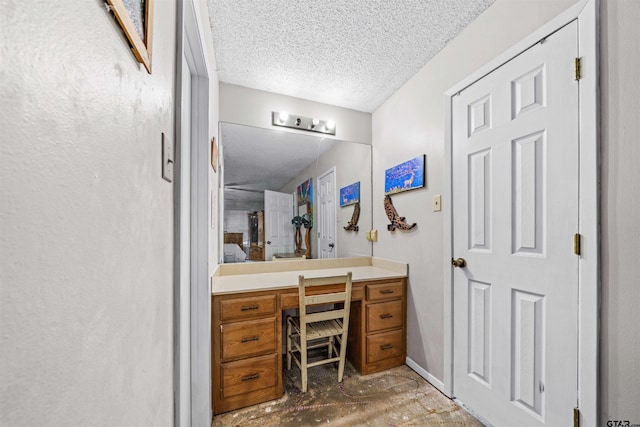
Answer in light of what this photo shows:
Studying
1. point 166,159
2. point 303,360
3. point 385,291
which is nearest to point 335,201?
point 385,291

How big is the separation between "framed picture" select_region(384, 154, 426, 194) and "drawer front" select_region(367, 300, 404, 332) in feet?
3.12

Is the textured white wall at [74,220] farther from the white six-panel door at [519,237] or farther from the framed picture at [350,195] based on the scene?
the framed picture at [350,195]

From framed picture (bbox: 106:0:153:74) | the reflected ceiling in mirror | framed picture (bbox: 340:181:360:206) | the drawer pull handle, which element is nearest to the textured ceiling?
the reflected ceiling in mirror

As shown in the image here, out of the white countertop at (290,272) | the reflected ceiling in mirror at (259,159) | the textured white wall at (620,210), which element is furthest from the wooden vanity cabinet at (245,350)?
the textured white wall at (620,210)

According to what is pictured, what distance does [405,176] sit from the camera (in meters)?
2.20

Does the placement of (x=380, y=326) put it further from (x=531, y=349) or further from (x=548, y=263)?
(x=548, y=263)

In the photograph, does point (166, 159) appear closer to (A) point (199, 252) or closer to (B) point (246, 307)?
(A) point (199, 252)

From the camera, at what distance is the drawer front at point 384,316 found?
6.73ft

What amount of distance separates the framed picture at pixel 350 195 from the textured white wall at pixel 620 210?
5.94 ft

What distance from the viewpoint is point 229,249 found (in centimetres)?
226

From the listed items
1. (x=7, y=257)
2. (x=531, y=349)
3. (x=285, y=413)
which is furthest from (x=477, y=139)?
(x=285, y=413)

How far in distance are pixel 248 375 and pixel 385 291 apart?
1.15 m

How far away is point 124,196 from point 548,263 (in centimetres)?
166

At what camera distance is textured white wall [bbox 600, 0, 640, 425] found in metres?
0.98
